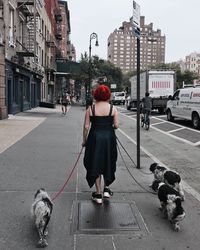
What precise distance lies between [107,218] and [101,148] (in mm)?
1024

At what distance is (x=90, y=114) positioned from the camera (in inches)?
237

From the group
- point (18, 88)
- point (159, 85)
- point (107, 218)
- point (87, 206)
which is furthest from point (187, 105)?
point (107, 218)

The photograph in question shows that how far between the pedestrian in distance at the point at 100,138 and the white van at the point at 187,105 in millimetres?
15101

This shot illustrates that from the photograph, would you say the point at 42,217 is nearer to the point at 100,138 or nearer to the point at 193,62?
the point at 100,138

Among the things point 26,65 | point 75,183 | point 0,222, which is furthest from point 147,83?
point 0,222

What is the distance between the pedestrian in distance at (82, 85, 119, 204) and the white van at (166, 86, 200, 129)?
1510cm

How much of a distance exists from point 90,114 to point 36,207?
177cm

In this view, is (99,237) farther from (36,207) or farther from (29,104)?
(29,104)

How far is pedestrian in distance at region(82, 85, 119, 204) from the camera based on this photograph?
5.97 m

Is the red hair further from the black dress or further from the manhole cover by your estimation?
the manhole cover

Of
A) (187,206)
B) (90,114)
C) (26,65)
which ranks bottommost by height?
(187,206)

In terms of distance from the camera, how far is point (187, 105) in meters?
22.3

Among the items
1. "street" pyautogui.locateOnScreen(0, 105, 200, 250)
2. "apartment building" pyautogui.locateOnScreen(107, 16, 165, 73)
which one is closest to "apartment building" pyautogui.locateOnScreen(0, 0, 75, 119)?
"street" pyautogui.locateOnScreen(0, 105, 200, 250)

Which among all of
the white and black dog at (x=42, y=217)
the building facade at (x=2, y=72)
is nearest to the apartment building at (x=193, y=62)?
the building facade at (x=2, y=72)
